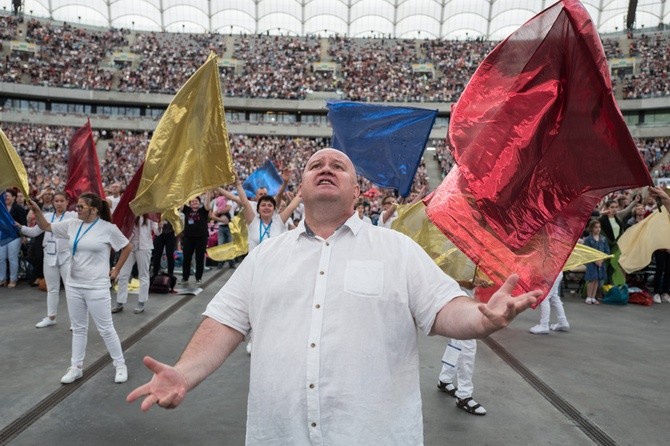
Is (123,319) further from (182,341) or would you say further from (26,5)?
(26,5)

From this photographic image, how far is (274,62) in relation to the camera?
53.8 m

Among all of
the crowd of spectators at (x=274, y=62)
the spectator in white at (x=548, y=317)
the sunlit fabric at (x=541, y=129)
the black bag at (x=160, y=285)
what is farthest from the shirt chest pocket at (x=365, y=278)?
the crowd of spectators at (x=274, y=62)

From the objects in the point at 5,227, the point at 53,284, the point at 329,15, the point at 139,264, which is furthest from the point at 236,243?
the point at 329,15

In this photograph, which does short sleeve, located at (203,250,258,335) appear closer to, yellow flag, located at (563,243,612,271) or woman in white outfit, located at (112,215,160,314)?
yellow flag, located at (563,243,612,271)

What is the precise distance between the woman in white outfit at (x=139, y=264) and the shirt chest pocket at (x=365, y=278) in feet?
21.5

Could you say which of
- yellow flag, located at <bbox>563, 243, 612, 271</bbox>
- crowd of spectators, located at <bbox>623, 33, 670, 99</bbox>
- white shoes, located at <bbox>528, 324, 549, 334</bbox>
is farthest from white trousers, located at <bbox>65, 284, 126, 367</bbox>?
crowd of spectators, located at <bbox>623, 33, 670, 99</bbox>

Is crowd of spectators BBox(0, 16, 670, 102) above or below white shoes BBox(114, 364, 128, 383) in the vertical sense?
above

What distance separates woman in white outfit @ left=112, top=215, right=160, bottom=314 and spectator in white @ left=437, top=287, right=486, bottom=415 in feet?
16.4

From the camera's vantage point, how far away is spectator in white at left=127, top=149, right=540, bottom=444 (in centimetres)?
170

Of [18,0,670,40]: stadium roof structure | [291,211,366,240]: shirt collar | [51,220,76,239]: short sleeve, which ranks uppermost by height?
[18,0,670,40]: stadium roof structure

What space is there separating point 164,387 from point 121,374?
137 inches

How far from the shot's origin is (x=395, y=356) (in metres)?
1.80

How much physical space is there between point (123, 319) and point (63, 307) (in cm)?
142

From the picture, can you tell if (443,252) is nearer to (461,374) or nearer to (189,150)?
(461,374)
